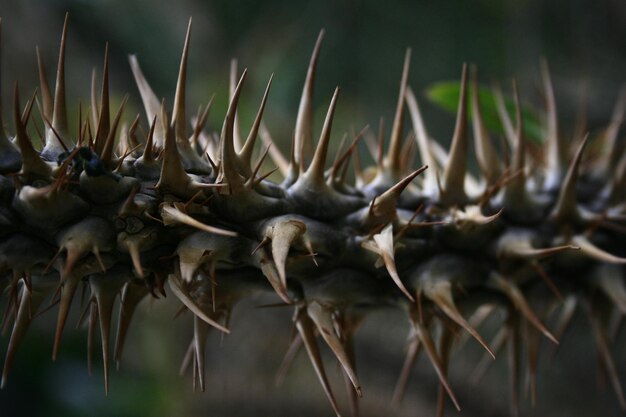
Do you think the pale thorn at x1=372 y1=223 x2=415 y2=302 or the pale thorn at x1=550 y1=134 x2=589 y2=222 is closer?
the pale thorn at x1=372 y1=223 x2=415 y2=302

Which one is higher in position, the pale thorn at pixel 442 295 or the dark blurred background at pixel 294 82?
the pale thorn at pixel 442 295

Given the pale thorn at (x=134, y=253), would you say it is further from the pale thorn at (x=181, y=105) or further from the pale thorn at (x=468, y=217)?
the pale thorn at (x=468, y=217)

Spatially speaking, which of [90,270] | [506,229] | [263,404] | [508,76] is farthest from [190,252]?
[508,76]

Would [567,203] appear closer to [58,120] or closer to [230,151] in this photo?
[230,151]

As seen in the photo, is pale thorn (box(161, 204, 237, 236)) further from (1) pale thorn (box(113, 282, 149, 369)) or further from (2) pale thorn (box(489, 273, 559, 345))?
(2) pale thorn (box(489, 273, 559, 345))

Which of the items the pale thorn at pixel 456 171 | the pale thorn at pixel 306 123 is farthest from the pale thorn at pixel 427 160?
the pale thorn at pixel 306 123

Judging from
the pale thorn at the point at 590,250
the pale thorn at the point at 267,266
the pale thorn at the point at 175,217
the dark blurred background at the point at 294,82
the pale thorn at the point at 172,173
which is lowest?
the dark blurred background at the point at 294,82

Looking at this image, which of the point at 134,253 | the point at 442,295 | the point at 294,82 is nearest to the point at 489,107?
the point at 442,295

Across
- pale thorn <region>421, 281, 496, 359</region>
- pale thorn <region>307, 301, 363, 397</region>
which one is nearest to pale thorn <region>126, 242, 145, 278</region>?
pale thorn <region>307, 301, 363, 397</region>
